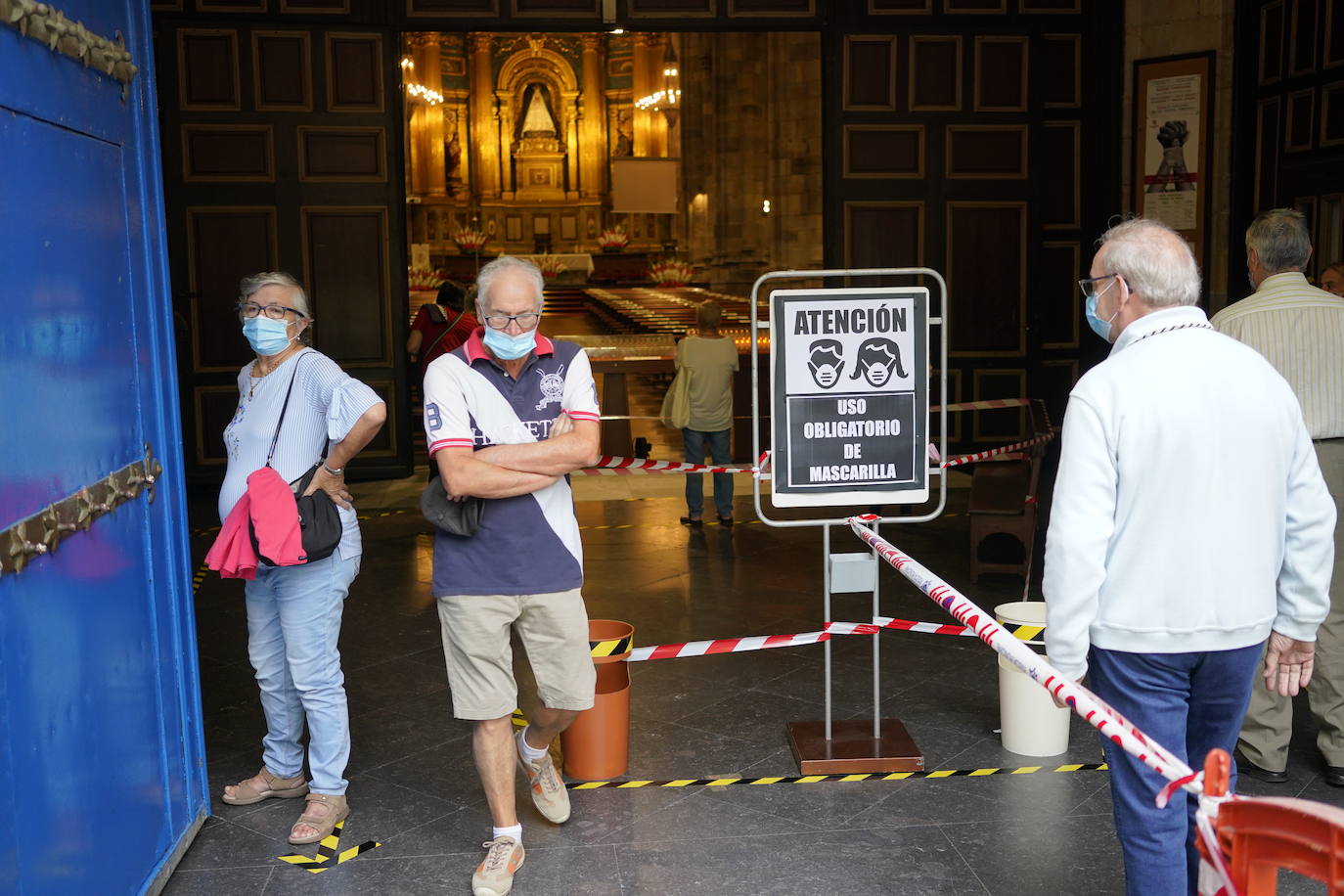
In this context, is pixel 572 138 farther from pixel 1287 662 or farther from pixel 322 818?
pixel 1287 662

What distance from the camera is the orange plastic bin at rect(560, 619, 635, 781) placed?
15.4 feet

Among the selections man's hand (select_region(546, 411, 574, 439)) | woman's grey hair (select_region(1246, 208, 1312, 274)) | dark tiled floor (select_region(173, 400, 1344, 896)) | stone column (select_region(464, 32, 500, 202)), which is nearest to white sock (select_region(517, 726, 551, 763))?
dark tiled floor (select_region(173, 400, 1344, 896))

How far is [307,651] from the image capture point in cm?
426

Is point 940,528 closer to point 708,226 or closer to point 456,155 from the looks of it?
point 708,226

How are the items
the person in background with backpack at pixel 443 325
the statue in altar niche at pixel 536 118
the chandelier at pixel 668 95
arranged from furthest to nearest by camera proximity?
the statue in altar niche at pixel 536 118
the chandelier at pixel 668 95
the person in background with backpack at pixel 443 325

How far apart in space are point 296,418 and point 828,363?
6.32 ft

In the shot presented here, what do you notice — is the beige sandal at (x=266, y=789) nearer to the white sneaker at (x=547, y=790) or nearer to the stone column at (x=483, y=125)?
the white sneaker at (x=547, y=790)

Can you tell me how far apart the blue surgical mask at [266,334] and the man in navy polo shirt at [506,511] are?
69 centimetres

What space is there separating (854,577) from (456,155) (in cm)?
3554

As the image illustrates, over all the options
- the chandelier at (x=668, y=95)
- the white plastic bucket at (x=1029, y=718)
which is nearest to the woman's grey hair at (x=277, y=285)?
the white plastic bucket at (x=1029, y=718)

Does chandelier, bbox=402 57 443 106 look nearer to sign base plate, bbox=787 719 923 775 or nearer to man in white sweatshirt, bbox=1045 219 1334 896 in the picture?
sign base plate, bbox=787 719 923 775

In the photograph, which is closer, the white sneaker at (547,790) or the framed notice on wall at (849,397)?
the white sneaker at (547,790)

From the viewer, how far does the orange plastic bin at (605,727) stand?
469 cm

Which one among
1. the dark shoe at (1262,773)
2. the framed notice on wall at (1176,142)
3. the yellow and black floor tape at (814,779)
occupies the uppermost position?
the framed notice on wall at (1176,142)
